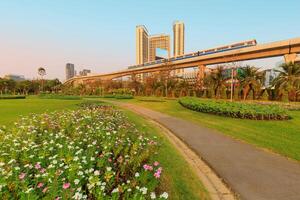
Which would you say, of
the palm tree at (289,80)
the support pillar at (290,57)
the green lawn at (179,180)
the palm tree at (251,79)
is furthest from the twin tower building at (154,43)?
the green lawn at (179,180)

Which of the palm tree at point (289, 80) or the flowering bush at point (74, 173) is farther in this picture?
the palm tree at point (289, 80)

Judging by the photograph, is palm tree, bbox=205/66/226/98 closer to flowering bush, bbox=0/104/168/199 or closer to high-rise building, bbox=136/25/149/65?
flowering bush, bbox=0/104/168/199

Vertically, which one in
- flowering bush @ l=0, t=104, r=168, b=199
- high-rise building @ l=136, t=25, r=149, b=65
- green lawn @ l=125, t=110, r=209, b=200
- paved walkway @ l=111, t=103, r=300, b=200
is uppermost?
high-rise building @ l=136, t=25, r=149, b=65

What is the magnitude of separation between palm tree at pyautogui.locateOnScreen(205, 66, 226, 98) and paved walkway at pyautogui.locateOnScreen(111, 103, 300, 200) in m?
31.6

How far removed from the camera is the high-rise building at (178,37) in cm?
13150

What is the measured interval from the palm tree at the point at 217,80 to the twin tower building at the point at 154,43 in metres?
88.3

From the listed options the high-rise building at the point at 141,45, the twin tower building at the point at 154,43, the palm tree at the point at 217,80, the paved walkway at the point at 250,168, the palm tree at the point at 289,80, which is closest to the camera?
the paved walkway at the point at 250,168

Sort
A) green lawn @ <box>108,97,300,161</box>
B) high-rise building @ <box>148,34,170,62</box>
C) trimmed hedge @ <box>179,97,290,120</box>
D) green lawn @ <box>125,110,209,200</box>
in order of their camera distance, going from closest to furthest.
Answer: green lawn @ <box>125,110,209,200</box> → green lawn @ <box>108,97,300,161</box> → trimmed hedge @ <box>179,97,290,120</box> → high-rise building @ <box>148,34,170,62</box>

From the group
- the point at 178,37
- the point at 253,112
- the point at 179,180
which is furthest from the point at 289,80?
the point at 178,37

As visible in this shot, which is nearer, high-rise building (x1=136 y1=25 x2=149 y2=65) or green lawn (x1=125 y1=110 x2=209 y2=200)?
green lawn (x1=125 y1=110 x2=209 y2=200)

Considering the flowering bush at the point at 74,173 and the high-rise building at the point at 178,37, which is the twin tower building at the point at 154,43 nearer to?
the high-rise building at the point at 178,37

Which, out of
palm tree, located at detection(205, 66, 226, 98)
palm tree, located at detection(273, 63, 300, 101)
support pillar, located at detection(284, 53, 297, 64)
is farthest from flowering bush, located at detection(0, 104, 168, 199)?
support pillar, located at detection(284, 53, 297, 64)

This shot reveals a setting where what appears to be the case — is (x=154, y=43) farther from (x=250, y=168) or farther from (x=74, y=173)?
(x=74, y=173)

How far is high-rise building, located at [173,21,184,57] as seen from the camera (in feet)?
431
